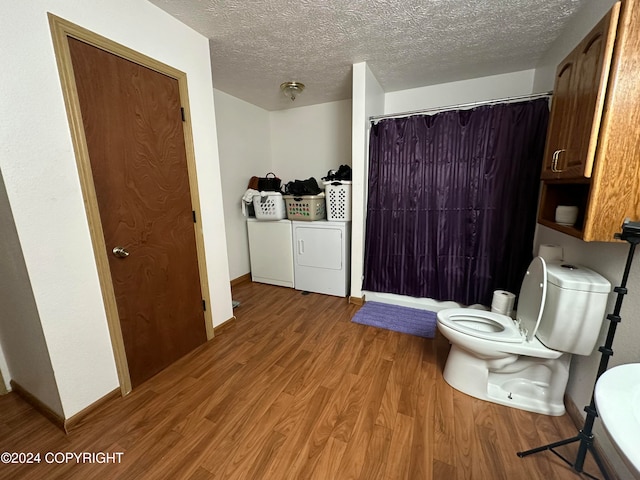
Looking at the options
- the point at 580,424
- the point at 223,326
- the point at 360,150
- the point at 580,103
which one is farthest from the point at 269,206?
the point at 580,424

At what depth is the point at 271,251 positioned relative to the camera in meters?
3.28

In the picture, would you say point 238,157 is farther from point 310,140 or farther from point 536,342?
point 536,342

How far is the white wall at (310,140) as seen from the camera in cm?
336

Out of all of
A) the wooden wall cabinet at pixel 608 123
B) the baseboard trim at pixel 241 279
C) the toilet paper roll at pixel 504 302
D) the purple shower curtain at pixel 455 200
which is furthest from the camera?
the baseboard trim at pixel 241 279

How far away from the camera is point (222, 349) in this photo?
206cm

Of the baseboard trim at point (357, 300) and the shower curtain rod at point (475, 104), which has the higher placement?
the shower curtain rod at point (475, 104)

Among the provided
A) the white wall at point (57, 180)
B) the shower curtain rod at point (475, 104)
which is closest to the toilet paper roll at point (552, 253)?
the shower curtain rod at point (475, 104)

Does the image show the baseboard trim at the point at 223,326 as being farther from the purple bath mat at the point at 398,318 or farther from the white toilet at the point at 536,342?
the white toilet at the point at 536,342

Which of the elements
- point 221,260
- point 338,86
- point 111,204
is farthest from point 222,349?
point 338,86

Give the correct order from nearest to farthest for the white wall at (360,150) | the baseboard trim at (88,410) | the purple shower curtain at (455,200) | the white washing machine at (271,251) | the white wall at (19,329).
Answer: the white wall at (19,329) < the baseboard trim at (88,410) < the purple shower curtain at (455,200) < the white wall at (360,150) < the white washing machine at (271,251)

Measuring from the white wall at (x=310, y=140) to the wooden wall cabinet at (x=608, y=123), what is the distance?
2409 millimetres

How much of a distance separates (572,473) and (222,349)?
210cm

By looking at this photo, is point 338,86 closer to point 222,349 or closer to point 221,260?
point 221,260

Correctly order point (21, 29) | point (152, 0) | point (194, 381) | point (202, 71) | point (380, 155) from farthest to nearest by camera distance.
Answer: point (380, 155)
point (202, 71)
point (194, 381)
point (152, 0)
point (21, 29)
